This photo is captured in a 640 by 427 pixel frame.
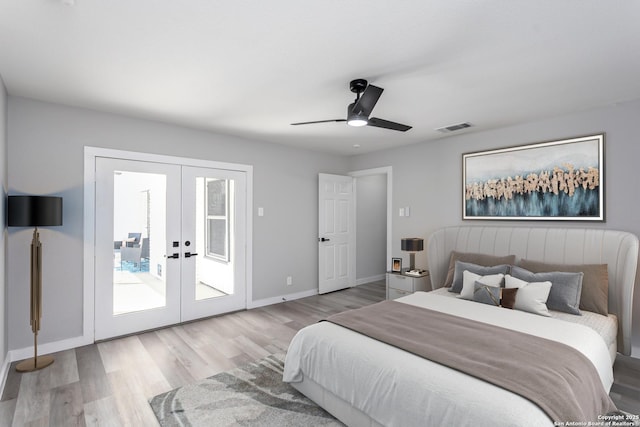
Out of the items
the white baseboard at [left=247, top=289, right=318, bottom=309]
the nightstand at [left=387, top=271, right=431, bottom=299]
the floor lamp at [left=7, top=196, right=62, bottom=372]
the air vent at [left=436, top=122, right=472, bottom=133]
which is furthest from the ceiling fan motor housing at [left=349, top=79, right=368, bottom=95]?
the white baseboard at [left=247, top=289, right=318, bottom=309]

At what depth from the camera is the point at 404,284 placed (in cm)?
455

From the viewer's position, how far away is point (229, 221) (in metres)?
4.58

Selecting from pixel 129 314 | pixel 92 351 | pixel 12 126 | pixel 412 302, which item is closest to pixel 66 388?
pixel 92 351

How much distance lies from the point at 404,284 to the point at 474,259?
1044mm

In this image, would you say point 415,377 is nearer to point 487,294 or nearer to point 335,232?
point 487,294

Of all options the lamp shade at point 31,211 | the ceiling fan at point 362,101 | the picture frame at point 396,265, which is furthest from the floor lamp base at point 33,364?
the picture frame at point 396,265

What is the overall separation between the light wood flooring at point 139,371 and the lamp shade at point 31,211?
1.33m

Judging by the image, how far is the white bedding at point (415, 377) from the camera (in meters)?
1.56

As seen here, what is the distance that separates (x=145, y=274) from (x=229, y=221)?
1.24 meters

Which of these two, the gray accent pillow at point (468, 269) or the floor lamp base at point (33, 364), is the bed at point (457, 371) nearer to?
the gray accent pillow at point (468, 269)

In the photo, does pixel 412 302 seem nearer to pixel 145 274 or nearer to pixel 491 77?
pixel 491 77

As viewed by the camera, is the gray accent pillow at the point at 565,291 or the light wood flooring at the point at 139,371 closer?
the light wood flooring at the point at 139,371

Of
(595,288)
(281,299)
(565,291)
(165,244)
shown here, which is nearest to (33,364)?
(165,244)

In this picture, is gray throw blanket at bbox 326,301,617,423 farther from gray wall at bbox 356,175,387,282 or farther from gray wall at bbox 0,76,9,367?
gray wall at bbox 356,175,387,282
